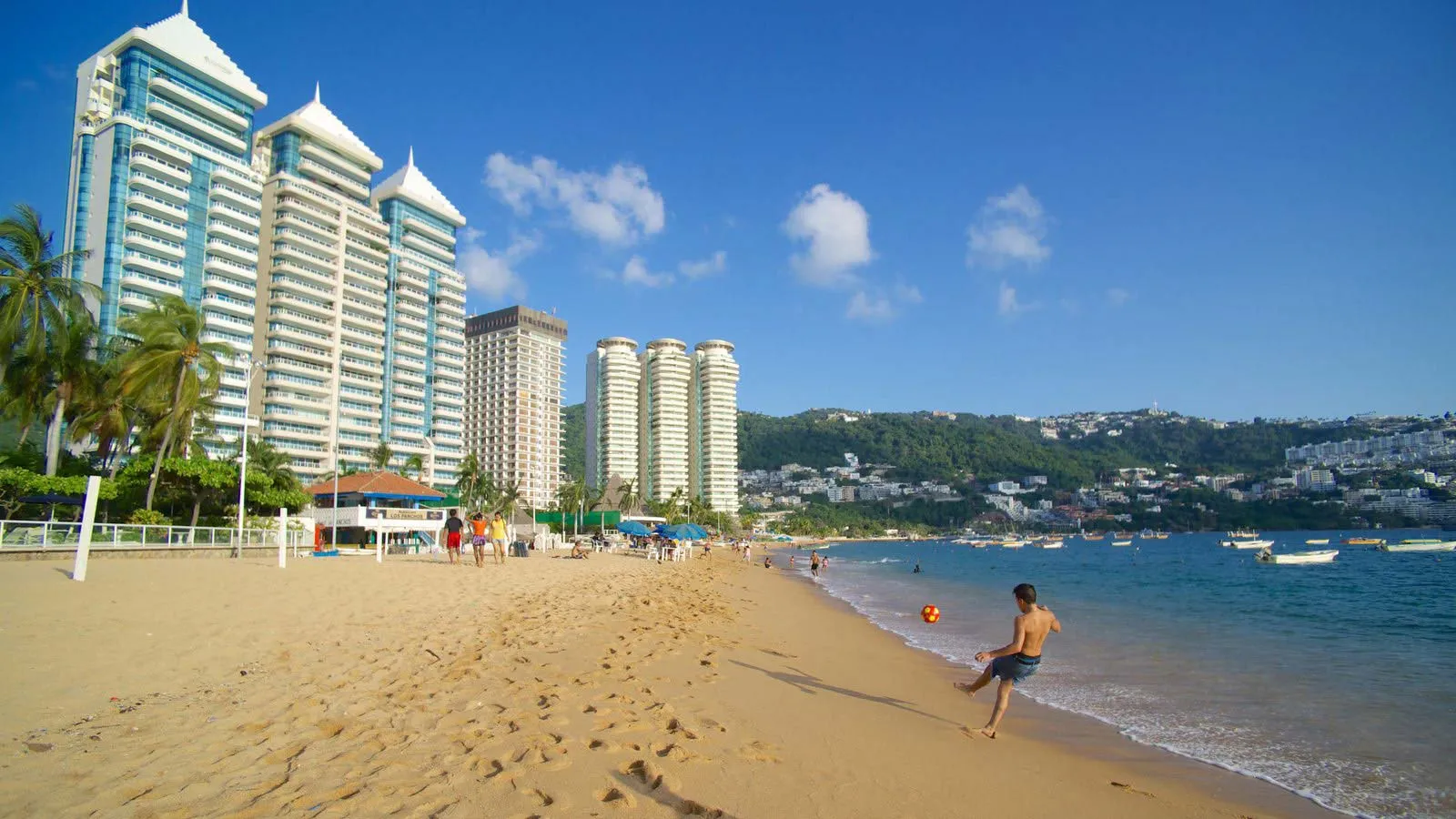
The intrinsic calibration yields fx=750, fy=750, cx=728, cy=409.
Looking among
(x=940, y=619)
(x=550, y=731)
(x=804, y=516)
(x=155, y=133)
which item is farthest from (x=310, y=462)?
(x=804, y=516)

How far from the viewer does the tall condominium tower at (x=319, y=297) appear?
72812 millimetres

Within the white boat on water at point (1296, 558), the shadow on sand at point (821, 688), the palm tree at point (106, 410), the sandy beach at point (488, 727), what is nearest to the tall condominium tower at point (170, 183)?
the palm tree at point (106, 410)

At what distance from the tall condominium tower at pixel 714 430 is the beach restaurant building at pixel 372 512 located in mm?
89520

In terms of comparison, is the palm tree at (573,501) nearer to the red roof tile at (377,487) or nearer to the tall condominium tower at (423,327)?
the tall condominium tower at (423,327)

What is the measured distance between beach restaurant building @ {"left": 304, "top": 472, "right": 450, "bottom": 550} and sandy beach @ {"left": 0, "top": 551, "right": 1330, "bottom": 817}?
32.9 metres

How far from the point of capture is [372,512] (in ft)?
137

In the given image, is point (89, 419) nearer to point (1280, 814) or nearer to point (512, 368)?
point (1280, 814)

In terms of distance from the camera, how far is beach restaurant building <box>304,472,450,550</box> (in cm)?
4153

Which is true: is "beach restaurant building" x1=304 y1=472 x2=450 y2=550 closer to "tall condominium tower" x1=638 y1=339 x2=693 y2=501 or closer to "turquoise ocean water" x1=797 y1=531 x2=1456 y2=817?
"turquoise ocean water" x1=797 y1=531 x2=1456 y2=817

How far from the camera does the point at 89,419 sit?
3148 centimetres

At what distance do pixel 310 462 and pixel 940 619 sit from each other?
72.4 meters

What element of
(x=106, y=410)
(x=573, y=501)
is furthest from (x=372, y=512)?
(x=573, y=501)

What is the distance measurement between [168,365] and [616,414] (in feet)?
350

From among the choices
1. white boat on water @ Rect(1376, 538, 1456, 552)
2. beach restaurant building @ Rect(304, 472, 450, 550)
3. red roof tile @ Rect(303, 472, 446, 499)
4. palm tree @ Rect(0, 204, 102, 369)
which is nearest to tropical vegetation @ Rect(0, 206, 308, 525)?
palm tree @ Rect(0, 204, 102, 369)
